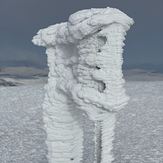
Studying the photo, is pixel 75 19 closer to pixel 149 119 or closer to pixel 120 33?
pixel 120 33

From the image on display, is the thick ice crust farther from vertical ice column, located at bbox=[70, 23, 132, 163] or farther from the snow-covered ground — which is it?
the snow-covered ground

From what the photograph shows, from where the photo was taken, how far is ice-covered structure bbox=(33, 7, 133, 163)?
288 centimetres

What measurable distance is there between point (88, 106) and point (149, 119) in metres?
3.65

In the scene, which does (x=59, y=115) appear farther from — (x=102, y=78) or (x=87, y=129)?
(x=87, y=129)

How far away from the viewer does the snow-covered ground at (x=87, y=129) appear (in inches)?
193

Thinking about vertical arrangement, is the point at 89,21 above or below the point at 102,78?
above

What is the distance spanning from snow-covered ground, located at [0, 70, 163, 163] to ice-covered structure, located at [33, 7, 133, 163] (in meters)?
1.45

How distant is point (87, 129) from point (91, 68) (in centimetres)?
303

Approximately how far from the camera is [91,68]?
2959 millimetres

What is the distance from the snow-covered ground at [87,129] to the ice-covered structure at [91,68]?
1453 mm

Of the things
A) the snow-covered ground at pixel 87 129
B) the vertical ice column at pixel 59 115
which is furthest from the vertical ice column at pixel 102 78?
the snow-covered ground at pixel 87 129

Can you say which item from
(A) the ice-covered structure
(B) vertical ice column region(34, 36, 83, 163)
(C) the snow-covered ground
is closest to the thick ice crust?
(A) the ice-covered structure

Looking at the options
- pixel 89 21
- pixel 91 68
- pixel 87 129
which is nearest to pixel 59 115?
pixel 91 68

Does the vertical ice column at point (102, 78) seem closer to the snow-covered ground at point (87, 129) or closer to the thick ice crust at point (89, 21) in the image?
the thick ice crust at point (89, 21)
